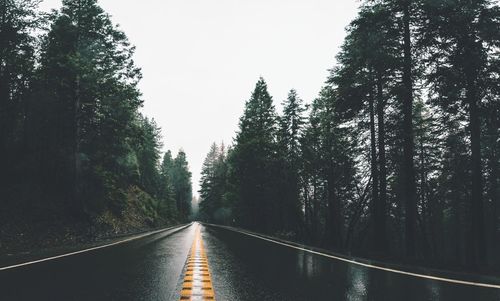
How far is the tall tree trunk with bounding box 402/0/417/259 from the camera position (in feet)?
48.9

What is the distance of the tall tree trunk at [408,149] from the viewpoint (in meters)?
14.9

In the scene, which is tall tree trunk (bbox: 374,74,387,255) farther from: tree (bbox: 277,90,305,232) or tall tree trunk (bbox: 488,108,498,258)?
tree (bbox: 277,90,305,232)

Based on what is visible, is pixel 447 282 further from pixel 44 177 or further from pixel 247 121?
pixel 247 121

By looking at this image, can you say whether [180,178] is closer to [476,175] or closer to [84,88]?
[84,88]

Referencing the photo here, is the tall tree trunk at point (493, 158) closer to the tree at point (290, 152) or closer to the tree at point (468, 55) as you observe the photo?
the tree at point (468, 55)

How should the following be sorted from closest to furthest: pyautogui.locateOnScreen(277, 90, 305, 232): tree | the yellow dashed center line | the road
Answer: the yellow dashed center line, the road, pyautogui.locateOnScreen(277, 90, 305, 232): tree

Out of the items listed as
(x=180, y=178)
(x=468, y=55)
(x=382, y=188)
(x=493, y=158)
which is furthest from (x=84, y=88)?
(x=180, y=178)

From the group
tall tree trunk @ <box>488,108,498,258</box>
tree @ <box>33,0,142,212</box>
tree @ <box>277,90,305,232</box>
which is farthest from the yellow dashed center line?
tree @ <box>277,90,305,232</box>

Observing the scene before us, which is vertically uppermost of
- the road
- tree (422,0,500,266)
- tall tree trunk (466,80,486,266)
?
tree (422,0,500,266)

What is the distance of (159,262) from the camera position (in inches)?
363

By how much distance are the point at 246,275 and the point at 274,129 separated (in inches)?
1446

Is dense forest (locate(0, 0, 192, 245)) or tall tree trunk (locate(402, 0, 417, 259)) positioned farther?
dense forest (locate(0, 0, 192, 245))

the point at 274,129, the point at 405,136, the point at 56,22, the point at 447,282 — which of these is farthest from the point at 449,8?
the point at 274,129

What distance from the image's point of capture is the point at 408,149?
51.5ft
